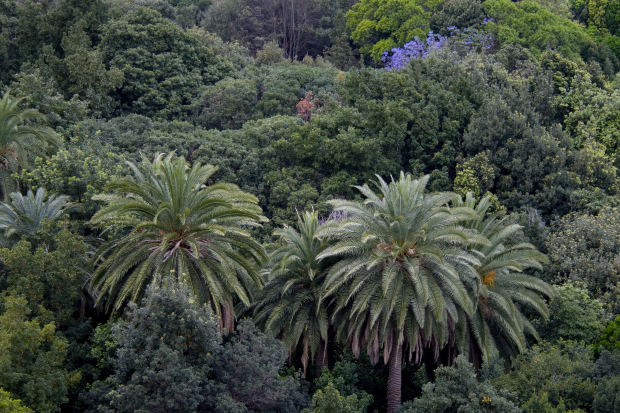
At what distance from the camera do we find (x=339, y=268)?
72.2ft

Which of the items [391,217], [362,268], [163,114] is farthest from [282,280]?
[163,114]

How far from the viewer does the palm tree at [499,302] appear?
23.1 meters

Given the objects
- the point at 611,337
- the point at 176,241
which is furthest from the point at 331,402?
the point at 611,337

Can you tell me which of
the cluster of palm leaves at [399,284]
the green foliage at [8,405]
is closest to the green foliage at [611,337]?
the cluster of palm leaves at [399,284]

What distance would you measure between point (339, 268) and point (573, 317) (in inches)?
380

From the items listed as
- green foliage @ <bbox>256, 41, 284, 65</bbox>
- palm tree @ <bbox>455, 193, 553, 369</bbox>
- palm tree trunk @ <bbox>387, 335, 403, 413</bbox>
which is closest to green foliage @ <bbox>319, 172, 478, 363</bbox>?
palm tree trunk @ <bbox>387, 335, 403, 413</bbox>

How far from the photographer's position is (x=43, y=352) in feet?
64.3

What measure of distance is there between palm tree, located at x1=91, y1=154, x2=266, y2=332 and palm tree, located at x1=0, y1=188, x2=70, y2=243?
3277mm

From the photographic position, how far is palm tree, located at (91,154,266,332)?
68.1 feet

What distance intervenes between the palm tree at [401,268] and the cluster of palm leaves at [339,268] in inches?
1.5

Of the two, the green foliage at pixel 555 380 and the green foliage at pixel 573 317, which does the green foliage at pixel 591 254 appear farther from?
the green foliage at pixel 555 380

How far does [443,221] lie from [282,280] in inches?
232

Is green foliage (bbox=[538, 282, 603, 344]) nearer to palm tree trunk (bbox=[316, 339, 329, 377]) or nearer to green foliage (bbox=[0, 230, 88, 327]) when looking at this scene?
palm tree trunk (bbox=[316, 339, 329, 377])

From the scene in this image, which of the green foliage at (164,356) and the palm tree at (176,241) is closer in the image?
the green foliage at (164,356)
